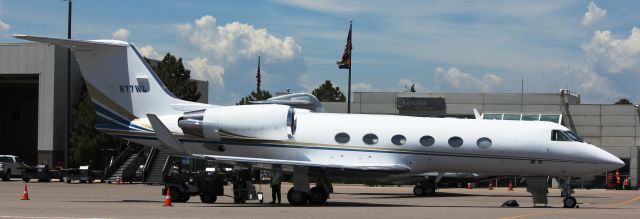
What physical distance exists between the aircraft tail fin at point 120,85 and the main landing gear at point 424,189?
43.6ft

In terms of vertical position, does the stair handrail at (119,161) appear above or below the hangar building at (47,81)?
below

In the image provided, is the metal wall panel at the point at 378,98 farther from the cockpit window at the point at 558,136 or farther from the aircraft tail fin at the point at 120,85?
the cockpit window at the point at 558,136

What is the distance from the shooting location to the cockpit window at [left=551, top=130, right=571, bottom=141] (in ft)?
88.7

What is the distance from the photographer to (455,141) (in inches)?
1070

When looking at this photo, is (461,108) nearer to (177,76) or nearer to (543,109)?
(543,109)

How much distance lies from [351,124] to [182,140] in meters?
5.33

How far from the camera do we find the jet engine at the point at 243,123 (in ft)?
90.1

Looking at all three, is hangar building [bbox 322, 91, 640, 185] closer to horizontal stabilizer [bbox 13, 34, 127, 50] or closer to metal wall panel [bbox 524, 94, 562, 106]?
metal wall panel [bbox 524, 94, 562, 106]

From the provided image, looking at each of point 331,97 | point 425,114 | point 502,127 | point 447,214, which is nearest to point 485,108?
point 425,114

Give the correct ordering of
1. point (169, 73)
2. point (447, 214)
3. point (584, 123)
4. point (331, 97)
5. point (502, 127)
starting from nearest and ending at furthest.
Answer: point (447, 214)
point (502, 127)
point (584, 123)
point (169, 73)
point (331, 97)

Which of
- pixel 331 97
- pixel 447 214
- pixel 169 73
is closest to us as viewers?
pixel 447 214

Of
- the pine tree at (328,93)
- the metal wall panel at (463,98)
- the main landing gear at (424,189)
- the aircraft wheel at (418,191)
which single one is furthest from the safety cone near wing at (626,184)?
the pine tree at (328,93)

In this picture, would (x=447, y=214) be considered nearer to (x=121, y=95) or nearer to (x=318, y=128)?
(x=318, y=128)

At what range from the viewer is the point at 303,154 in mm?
27656
